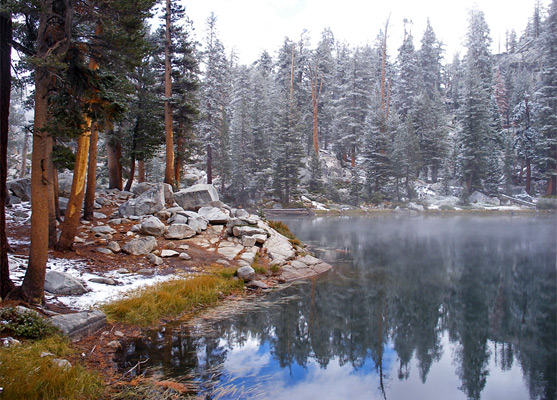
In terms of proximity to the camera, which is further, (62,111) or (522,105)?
(522,105)

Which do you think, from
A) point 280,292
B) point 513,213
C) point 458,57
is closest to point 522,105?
point 513,213

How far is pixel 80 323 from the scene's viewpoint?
23.0ft

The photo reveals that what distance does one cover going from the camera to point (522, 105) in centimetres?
4619

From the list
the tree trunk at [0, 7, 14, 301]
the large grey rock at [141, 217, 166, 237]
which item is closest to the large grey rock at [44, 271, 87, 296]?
the tree trunk at [0, 7, 14, 301]

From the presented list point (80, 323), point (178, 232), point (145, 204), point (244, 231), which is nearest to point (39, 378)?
point (80, 323)


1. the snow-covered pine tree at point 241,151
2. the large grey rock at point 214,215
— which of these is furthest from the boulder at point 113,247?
the snow-covered pine tree at point 241,151

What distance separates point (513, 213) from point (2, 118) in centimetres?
4258

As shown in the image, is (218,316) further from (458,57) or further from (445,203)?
(458,57)

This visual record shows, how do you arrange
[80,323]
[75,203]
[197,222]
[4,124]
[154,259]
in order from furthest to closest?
[197,222]
[154,259]
[75,203]
[4,124]
[80,323]

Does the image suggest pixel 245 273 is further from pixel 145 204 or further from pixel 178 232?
pixel 145 204

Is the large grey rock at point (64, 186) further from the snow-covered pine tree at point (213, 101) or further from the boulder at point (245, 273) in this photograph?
the snow-covered pine tree at point (213, 101)

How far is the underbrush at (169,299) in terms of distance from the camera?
8.50m

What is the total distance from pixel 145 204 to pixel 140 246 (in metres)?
4.41

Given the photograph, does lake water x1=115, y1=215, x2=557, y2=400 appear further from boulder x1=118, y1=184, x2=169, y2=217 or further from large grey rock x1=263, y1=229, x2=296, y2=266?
boulder x1=118, y1=184, x2=169, y2=217
